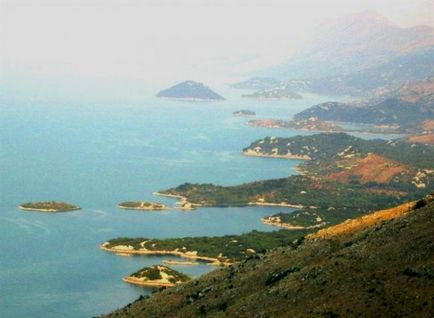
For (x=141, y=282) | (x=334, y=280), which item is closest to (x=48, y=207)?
(x=141, y=282)

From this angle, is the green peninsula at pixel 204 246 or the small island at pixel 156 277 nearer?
the small island at pixel 156 277

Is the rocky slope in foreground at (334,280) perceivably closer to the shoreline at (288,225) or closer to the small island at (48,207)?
the shoreline at (288,225)

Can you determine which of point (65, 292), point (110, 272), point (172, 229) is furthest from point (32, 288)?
point (172, 229)

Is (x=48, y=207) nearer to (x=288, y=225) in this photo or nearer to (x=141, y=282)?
(x=288, y=225)

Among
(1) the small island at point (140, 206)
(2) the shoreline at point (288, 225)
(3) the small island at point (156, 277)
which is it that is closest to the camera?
(3) the small island at point (156, 277)

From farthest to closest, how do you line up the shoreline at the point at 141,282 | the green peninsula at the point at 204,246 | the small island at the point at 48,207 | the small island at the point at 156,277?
the small island at the point at 48,207, the green peninsula at the point at 204,246, the small island at the point at 156,277, the shoreline at the point at 141,282

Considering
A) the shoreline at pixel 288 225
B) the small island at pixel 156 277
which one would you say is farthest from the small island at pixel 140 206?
the small island at pixel 156 277

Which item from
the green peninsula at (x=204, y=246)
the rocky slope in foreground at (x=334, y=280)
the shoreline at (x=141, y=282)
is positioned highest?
the rocky slope in foreground at (x=334, y=280)

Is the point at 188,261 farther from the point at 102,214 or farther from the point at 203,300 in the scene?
the point at 203,300
